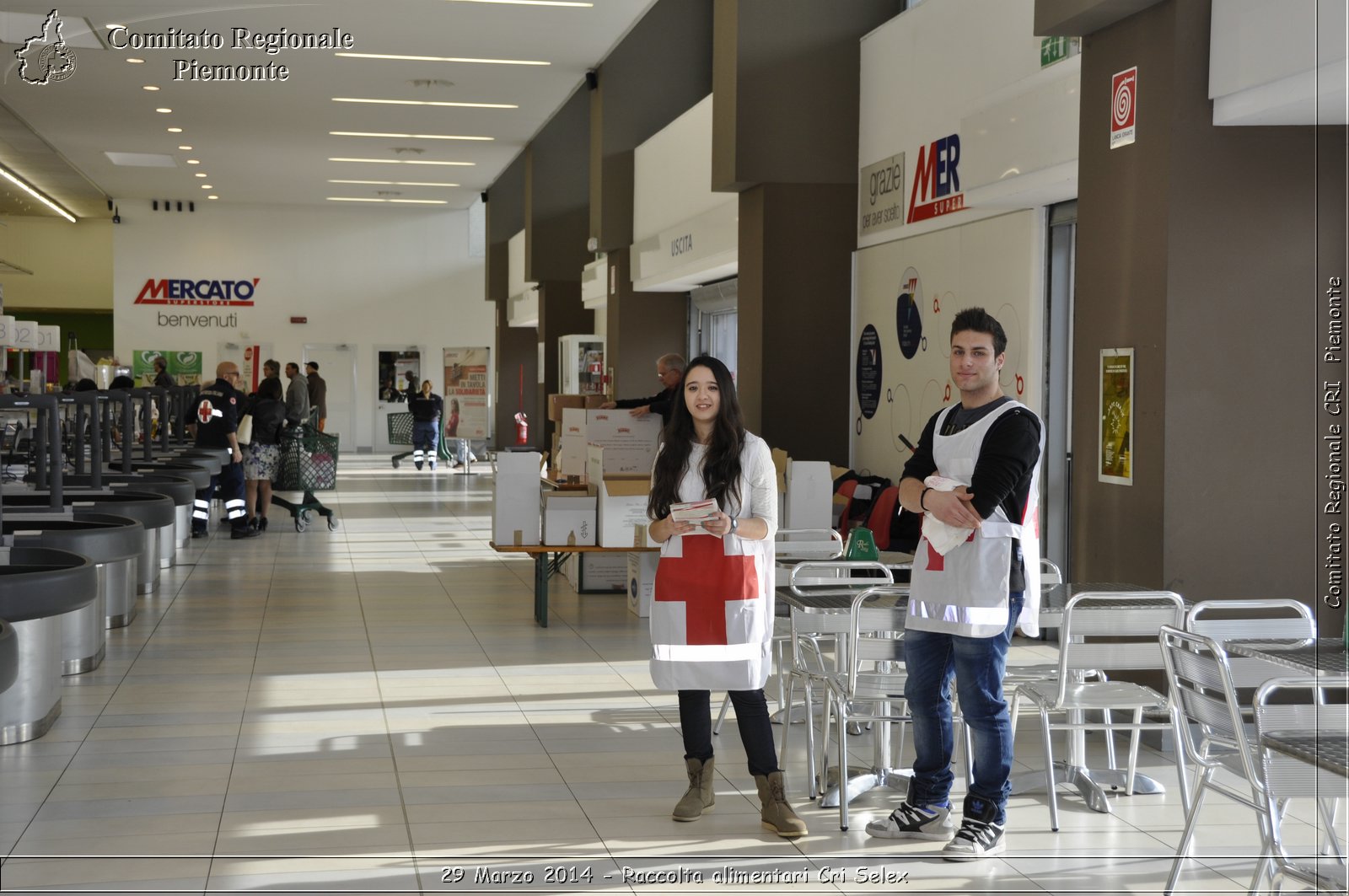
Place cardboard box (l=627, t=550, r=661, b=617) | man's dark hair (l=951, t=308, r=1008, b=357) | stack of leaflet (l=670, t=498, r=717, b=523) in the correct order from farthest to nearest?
cardboard box (l=627, t=550, r=661, b=617), stack of leaflet (l=670, t=498, r=717, b=523), man's dark hair (l=951, t=308, r=1008, b=357)

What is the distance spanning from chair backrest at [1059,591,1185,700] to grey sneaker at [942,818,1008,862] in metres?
0.49

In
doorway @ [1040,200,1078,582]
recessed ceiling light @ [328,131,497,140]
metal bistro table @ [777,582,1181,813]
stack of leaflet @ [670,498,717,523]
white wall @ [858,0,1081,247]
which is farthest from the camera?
recessed ceiling light @ [328,131,497,140]

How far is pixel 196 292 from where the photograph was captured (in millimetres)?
24594

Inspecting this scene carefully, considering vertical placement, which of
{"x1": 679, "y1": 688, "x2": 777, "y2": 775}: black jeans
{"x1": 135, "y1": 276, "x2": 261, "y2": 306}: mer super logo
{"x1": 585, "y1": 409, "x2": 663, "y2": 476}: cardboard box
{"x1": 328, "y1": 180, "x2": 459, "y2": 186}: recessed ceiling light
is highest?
{"x1": 328, "y1": 180, "x2": 459, "y2": 186}: recessed ceiling light

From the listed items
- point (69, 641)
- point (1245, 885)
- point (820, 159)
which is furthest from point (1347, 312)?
point (69, 641)

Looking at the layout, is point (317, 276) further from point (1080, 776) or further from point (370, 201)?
point (1080, 776)

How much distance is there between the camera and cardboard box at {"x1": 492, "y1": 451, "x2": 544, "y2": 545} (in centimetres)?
749

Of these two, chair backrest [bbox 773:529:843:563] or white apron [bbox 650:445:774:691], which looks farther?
chair backrest [bbox 773:529:843:563]

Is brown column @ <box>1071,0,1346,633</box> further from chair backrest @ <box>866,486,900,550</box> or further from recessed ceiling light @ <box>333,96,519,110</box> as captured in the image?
recessed ceiling light @ <box>333,96,519,110</box>

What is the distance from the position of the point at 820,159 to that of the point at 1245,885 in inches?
270

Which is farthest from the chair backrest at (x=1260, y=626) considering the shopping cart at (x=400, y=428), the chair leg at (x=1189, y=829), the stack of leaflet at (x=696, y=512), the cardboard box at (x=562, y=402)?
the shopping cart at (x=400, y=428)

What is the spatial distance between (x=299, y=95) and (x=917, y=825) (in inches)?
495

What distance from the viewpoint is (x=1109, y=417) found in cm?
553

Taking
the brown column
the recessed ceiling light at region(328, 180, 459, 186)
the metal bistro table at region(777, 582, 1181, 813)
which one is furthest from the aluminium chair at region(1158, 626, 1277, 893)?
the recessed ceiling light at region(328, 180, 459, 186)
